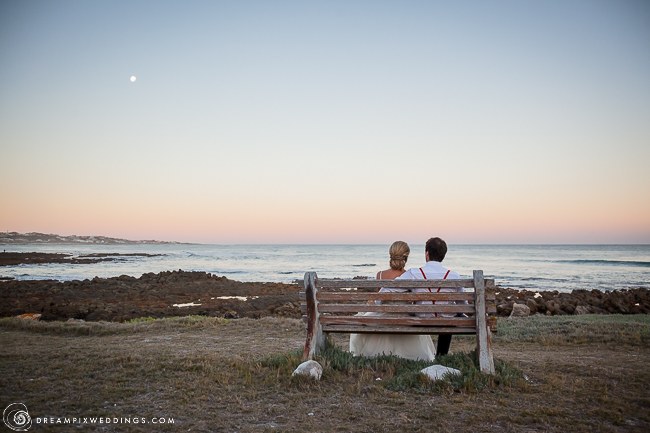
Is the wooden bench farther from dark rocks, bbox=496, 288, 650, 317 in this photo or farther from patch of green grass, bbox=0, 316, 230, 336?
dark rocks, bbox=496, 288, 650, 317

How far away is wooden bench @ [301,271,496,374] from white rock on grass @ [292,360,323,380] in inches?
14.2

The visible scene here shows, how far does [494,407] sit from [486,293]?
1.45 metres

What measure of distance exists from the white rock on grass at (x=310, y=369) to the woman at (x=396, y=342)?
98 centimetres

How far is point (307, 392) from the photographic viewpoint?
5508 mm

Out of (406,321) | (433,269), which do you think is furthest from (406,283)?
(433,269)

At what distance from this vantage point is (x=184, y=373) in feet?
20.9

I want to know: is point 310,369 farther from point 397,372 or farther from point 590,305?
point 590,305

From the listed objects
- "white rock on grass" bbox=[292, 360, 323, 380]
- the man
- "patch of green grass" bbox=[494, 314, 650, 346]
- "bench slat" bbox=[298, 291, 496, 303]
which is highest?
the man

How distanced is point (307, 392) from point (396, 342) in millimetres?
1774

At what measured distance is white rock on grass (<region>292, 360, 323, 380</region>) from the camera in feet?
19.3

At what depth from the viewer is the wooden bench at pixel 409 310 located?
589 centimetres

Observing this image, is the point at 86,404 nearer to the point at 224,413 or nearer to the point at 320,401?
the point at 224,413

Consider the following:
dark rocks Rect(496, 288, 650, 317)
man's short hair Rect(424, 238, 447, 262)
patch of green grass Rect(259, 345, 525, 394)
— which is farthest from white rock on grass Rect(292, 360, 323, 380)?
dark rocks Rect(496, 288, 650, 317)

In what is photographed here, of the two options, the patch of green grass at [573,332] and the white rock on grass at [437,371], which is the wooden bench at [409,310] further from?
the patch of green grass at [573,332]
